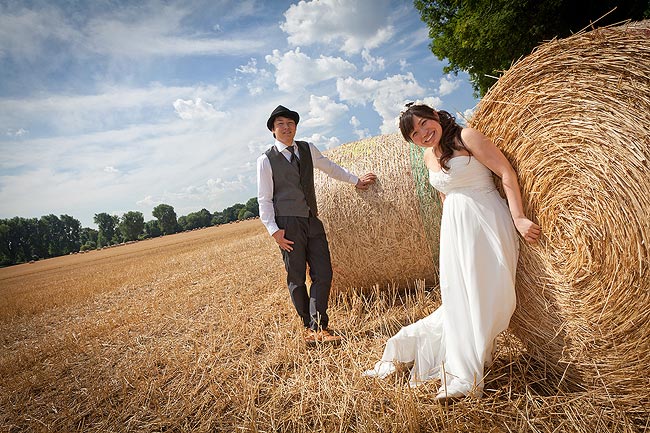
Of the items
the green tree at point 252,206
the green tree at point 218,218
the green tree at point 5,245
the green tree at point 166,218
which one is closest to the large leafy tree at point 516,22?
the green tree at point 252,206

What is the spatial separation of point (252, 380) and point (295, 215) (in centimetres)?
159

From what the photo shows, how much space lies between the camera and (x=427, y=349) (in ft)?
8.77

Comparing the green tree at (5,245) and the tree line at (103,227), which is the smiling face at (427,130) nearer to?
the tree line at (103,227)

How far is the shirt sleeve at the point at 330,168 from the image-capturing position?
397 centimetres

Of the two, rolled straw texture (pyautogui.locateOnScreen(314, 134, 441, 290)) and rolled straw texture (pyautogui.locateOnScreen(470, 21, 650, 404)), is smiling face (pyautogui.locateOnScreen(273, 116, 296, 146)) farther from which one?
rolled straw texture (pyautogui.locateOnScreen(470, 21, 650, 404))

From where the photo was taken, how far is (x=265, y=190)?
358 centimetres

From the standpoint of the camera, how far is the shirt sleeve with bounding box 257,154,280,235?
11.7 feet

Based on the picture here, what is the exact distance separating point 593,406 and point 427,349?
3.33ft

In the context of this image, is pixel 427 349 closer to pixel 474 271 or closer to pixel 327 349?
pixel 474 271

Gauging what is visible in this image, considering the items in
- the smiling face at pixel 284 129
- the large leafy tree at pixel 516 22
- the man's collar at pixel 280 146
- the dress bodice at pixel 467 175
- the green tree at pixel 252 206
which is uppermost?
the large leafy tree at pixel 516 22

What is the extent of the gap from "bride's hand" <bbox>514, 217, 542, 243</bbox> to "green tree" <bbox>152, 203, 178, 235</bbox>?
88597mm

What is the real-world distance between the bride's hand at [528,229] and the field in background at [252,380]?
893 mm

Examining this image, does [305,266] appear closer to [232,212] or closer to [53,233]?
[232,212]

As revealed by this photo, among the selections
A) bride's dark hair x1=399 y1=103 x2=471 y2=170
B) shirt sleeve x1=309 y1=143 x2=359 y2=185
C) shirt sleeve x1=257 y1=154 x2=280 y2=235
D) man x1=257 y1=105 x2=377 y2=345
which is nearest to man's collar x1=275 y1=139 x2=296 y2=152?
man x1=257 y1=105 x2=377 y2=345
